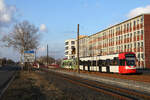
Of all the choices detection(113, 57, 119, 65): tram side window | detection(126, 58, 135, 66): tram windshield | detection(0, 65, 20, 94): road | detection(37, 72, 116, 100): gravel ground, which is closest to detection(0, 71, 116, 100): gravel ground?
detection(37, 72, 116, 100): gravel ground

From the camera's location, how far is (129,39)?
2689 inches

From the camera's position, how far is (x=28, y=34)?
55406 mm

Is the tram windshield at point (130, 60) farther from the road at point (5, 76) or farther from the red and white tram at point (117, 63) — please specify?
the road at point (5, 76)

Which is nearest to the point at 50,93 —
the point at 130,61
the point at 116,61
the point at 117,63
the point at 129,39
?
the point at 130,61

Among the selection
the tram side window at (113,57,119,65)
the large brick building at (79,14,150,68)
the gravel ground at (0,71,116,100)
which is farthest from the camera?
the large brick building at (79,14,150,68)

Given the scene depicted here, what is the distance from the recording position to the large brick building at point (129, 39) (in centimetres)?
6084

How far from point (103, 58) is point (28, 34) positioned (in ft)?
86.6

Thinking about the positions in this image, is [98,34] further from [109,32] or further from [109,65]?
[109,65]

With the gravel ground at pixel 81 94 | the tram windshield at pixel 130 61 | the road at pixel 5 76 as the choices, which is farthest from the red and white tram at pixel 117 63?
the gravel ground at pixel 81 94

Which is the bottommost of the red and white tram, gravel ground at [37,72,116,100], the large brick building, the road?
the road

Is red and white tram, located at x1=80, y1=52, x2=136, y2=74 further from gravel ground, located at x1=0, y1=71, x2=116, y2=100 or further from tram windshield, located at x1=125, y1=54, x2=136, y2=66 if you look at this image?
gravel ground, located at x1=0, y1=71, x2=116, y2=100

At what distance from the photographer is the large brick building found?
60.8 m

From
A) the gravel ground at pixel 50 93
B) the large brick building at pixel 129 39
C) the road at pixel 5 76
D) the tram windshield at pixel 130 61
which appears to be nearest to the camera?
the gravel ground at pixel 50 93

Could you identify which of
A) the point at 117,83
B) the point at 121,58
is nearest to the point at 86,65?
the point at 121,58
